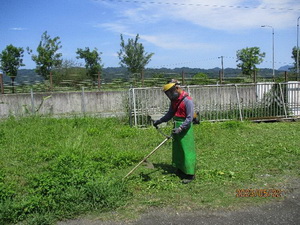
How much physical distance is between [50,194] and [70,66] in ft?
63.7

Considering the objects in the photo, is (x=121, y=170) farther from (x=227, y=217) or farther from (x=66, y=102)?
(x=66, y=102)

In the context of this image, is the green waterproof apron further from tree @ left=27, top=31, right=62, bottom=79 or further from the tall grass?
tree @ left=27, top=31, right=62, bottom=79

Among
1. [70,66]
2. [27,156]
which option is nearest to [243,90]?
[27,156]

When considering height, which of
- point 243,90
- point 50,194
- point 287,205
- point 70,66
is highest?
point 70,66

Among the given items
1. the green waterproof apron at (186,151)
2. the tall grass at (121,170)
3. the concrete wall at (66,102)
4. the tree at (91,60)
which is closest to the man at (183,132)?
the green waterproof apron at (186,151)

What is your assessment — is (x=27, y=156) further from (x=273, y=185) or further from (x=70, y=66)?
(x=70, y=66)

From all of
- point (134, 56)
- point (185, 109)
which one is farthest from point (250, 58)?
point (185, 109)

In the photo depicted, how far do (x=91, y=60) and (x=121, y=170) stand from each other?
19.8 metres

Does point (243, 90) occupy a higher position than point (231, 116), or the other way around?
point (243, 90)

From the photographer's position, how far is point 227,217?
3.73 meters

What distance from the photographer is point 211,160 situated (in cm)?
613

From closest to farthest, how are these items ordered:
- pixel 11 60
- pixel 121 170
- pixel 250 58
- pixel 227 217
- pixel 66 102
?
pixel 227 217
pixel 121 170
pixel 66 102
pixel 11 60
pixel 250 58

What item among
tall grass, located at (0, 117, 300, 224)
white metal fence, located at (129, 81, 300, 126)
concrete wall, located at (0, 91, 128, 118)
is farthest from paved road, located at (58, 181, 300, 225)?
concrete wall, located at (0, 91, 128, 118)

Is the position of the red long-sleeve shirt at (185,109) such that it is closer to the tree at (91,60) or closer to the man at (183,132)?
the man at (183,132)
